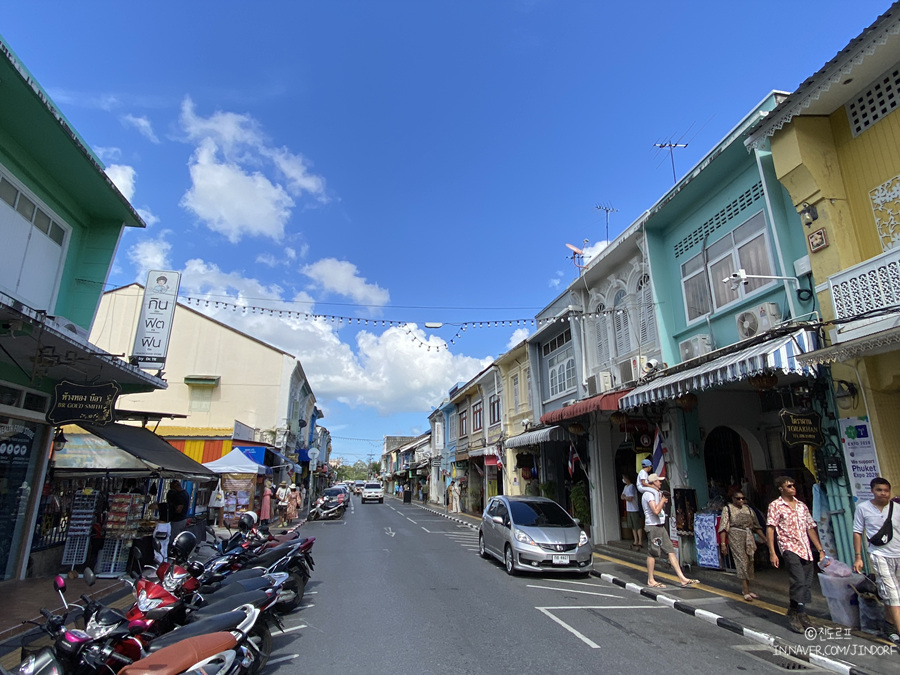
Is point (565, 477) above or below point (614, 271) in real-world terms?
below

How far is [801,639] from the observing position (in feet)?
19.6

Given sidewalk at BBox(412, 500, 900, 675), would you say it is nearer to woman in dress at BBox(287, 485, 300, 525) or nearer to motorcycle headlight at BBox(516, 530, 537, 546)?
motorcycle headlight at BBox(516, 530, 537, 546)

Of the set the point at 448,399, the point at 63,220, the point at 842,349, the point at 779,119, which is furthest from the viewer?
the point at 448,399

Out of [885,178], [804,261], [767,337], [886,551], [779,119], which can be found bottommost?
[886,551]

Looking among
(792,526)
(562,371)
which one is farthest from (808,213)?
(562,371)

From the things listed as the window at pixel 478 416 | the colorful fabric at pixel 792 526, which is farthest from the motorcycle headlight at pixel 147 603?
the window at pixel 478 416

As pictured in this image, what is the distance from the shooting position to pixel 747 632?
628 centimetres

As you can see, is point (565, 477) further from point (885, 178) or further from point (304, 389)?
point (304, 389)

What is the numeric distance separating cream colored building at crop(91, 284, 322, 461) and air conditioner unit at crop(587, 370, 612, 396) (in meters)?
17.8

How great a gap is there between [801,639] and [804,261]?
5.43m

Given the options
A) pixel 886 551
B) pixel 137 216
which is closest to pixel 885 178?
pixel 886 551

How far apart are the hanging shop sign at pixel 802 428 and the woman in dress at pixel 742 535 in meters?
1.41

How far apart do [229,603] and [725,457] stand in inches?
462

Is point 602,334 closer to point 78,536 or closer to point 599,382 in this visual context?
point 599,382
